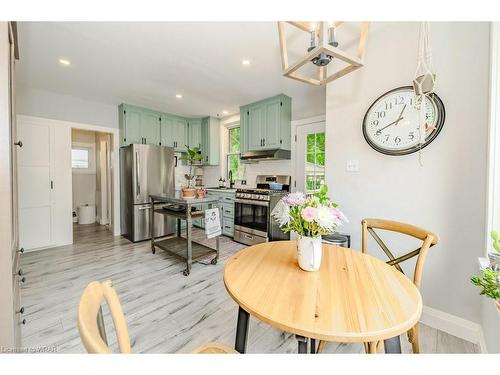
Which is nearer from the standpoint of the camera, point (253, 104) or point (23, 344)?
point (23, 344)

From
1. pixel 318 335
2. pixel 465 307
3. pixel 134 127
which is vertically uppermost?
pixel 134 127

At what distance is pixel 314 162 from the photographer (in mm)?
3424

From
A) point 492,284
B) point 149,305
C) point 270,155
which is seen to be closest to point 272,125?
point 270,155

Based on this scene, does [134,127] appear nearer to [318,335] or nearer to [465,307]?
[318,335]

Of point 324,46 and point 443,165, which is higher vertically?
point 324,46

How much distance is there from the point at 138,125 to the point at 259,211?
9.41 ft

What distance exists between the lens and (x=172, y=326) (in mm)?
1661

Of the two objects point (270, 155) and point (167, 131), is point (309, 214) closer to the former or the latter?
point (270, 155)

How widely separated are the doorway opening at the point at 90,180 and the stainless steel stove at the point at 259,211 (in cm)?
324

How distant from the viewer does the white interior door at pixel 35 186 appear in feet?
10.4
